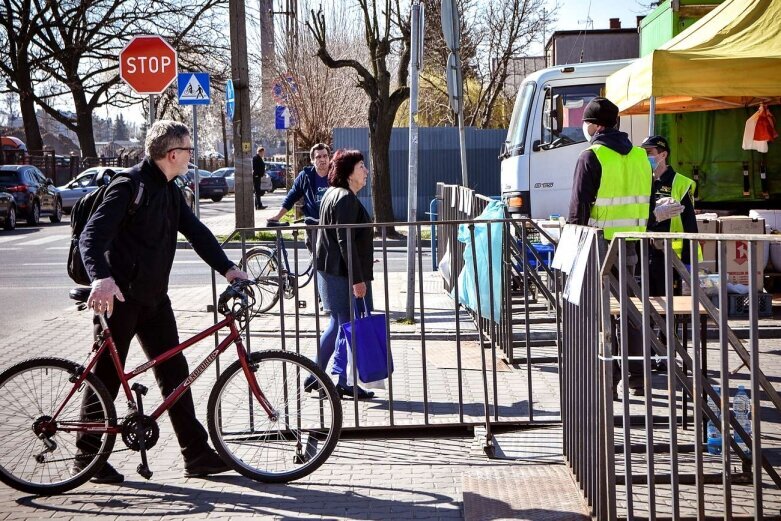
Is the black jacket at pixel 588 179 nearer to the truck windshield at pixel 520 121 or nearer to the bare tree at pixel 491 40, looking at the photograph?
the truck windshield at pixel 520 121

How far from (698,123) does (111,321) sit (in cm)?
1036

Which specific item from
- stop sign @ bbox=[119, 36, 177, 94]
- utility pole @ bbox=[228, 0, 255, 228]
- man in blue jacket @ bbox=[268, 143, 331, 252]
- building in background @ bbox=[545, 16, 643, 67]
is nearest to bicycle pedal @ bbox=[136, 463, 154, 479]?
man in blue jacket @ bbox=[268, 143, 331, 252]

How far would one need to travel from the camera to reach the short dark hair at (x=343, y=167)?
7.79 m

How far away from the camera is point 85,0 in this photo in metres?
42.0

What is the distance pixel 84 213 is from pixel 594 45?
16679mm

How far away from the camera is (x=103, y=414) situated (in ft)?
18.7

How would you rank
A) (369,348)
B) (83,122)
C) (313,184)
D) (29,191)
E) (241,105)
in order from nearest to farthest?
(369,348), (313,184), (241,105), (29,191), (83,122)

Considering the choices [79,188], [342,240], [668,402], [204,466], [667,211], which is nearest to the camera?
[668,402]

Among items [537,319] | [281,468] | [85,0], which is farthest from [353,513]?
[85,0]

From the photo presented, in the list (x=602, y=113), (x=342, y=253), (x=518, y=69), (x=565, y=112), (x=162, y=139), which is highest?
(x=518, y=69)

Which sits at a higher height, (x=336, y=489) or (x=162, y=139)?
(x=162, y=139)

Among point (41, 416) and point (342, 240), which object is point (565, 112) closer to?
point (342, 240)

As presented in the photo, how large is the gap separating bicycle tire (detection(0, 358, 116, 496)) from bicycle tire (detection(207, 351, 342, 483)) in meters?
0.59

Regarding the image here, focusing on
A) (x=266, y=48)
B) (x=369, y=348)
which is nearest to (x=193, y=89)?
(x=369, y=348)
